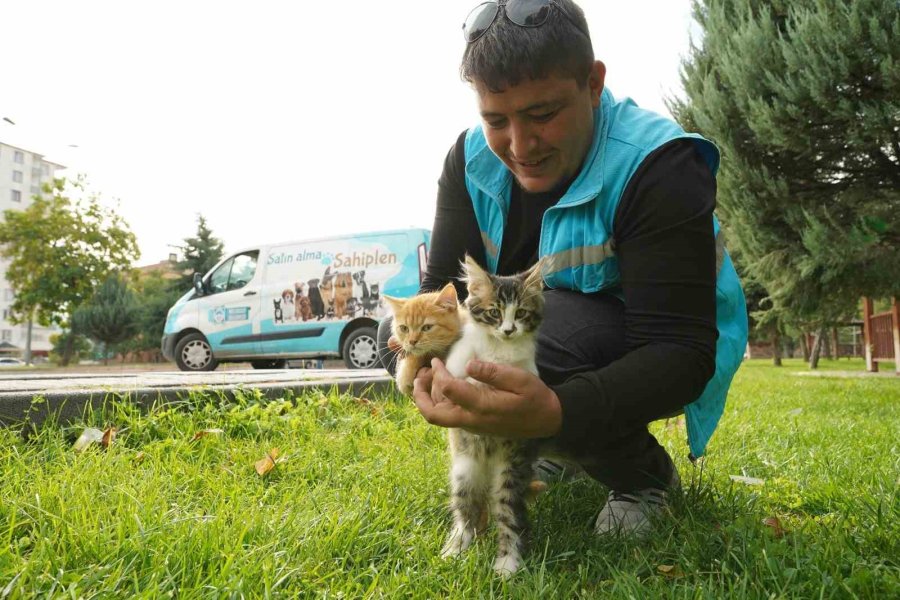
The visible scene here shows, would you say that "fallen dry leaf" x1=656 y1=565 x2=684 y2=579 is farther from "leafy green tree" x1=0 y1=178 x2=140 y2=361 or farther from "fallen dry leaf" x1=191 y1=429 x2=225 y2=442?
"leafy green tree" x1=0 y1=178 x2=140 y2=361

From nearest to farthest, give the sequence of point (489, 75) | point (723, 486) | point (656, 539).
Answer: point (489, 75) → point (656, 539) → point (723, 486)

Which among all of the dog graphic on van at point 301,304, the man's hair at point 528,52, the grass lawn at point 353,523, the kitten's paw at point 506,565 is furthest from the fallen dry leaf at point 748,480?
the dog graphic on van at point 301,304

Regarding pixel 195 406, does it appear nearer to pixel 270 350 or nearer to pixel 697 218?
pixel 697 218

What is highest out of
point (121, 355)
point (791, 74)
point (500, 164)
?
point (791, 74)

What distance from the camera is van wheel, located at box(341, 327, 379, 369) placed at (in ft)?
32.5

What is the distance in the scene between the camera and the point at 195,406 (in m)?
3.30

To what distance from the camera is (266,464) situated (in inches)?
99.0

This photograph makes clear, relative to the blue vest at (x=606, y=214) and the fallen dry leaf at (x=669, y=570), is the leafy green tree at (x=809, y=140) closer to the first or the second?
the blue vest at (x=606, y=214)

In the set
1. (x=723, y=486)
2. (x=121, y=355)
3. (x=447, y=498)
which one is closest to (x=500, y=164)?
(x=447, y=498)

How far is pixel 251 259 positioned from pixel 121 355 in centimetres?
2608

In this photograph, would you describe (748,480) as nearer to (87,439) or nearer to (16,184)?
(87,439)

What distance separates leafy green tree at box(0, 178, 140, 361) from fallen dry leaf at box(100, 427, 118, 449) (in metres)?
25.5

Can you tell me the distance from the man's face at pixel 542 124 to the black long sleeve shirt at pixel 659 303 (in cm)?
23

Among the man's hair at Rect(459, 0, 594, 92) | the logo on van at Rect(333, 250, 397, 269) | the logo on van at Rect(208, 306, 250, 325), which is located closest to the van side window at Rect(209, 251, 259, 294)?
the logo on van at Rect(208, 306, 250, 325)
